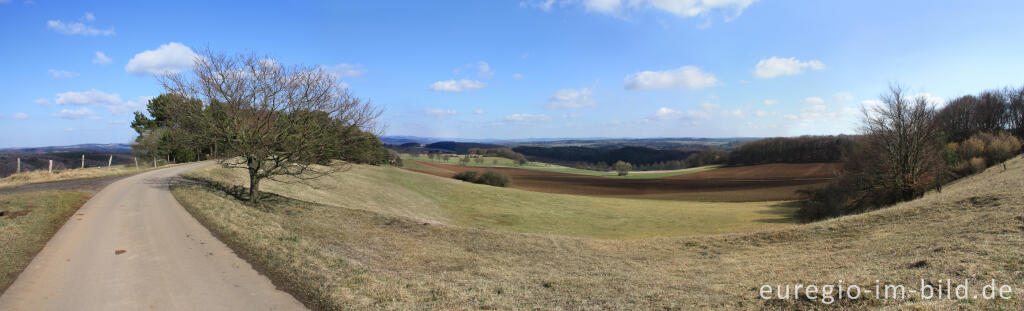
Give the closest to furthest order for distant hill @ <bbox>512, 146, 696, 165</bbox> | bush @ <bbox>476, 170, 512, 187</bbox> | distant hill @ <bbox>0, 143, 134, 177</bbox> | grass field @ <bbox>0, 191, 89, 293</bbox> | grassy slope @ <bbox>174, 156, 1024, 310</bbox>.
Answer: grassy slope @ <bbox>174, 156, 1024, 310</bbox>, grass field @ <bbox>0, 191, 89, 293</bbox>, distant hill @ <bbox>0, 143, 134, 177</bbox>, bush @ <bbox>476, 170, 512, 187</bbox>, distant hill @ <bbox>512, 146, 696, 165</bbox>

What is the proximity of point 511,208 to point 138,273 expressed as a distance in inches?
1136

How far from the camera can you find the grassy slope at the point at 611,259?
22.8ft

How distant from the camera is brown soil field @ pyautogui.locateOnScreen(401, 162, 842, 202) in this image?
1973 inches

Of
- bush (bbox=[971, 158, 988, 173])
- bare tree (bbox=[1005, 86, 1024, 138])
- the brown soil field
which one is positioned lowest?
the brown soil field

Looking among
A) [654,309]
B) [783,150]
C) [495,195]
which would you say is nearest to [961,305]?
[654,309]

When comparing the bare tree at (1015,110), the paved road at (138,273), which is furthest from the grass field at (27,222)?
the bare tree at (1015,110)

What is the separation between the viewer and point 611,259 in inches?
517

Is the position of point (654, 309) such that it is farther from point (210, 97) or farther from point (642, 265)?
point (210, 97)

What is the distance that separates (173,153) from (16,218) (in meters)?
42.1

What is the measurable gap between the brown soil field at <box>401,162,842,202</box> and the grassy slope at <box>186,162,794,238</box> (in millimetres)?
5777

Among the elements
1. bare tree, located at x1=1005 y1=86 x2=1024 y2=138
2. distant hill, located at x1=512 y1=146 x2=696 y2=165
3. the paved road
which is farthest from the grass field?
distant hill, located at x1=512 y1=146 x2=696 y2=165

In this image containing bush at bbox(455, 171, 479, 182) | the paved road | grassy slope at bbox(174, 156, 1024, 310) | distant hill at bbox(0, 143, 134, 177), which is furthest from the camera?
bush at bbox(455, 171, 479, 182)

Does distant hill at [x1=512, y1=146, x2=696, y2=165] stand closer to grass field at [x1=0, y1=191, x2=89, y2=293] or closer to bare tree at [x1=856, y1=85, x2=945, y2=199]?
bare tree at [x1=856, y1=85, x2=945, y2=199]

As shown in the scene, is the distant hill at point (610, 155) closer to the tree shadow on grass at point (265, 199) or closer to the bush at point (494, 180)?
the bush at point (494, 180)
